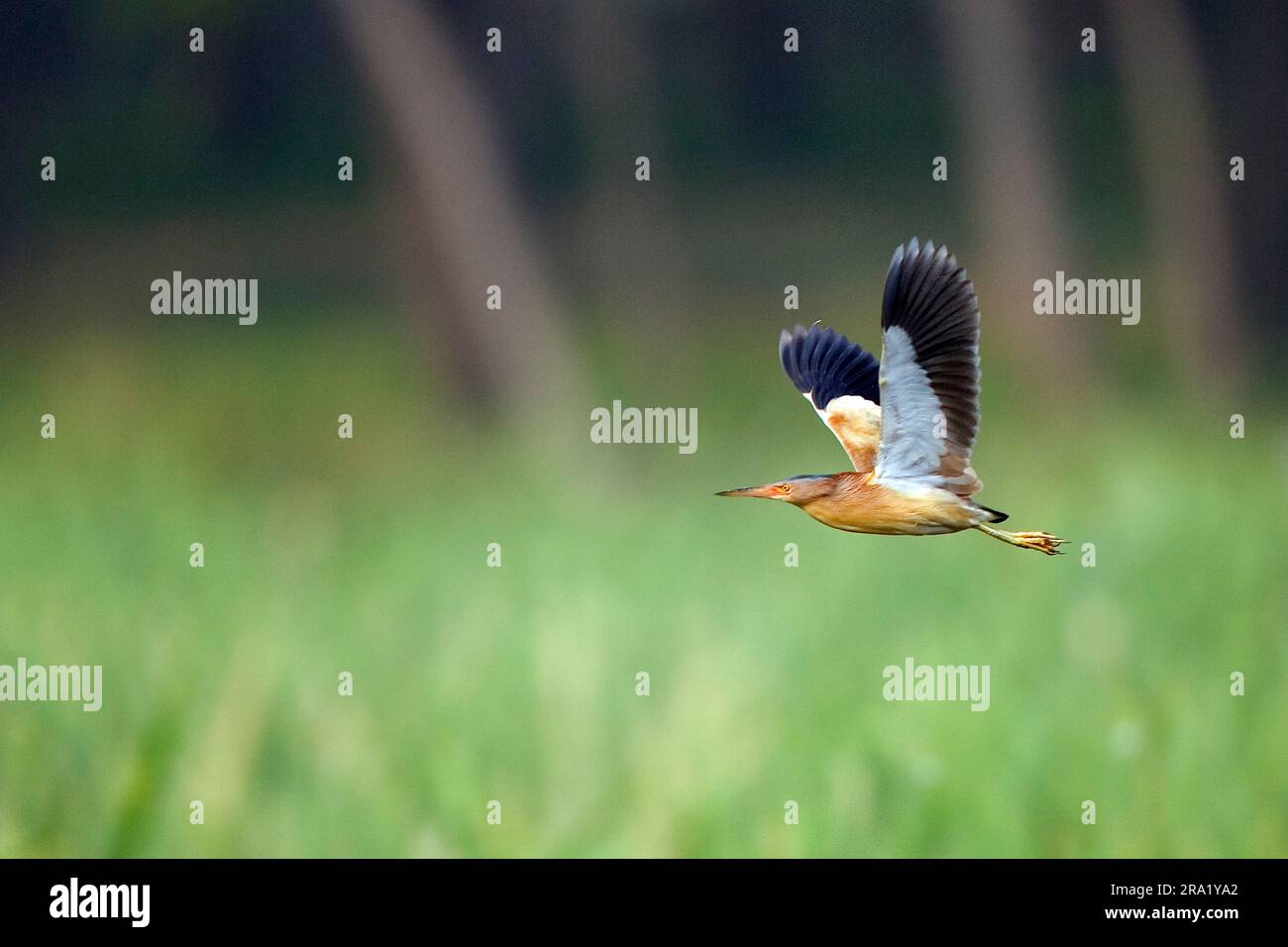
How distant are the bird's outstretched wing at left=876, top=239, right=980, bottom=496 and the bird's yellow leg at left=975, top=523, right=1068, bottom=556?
105mm

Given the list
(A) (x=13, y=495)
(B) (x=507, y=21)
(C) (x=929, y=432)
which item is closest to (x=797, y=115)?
(B) (x=507, y=21)

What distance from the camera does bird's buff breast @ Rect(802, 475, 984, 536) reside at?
2631 mm

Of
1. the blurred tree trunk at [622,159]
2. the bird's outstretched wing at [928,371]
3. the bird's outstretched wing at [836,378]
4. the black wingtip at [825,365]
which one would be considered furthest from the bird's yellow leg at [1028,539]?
the blurred tree trunk at [622,159]

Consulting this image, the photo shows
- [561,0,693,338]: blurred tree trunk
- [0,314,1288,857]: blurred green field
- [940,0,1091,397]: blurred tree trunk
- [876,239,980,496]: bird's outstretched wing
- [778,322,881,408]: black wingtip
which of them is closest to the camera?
[876,239,980,496]: bird's outstretched wing

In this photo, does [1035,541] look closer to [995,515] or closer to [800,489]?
[995,515]

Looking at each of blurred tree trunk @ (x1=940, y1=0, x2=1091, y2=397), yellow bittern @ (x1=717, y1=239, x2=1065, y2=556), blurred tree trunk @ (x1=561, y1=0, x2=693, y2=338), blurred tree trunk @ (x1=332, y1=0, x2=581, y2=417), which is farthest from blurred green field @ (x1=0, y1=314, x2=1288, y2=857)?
blurred tree trunk @ (x1=561, y1=0, x2=693, y2=338)

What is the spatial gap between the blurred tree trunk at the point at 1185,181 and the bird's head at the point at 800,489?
725 cm

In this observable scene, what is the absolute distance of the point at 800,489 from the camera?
268cm

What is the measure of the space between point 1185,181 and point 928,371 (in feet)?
23.5

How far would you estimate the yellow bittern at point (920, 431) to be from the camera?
2.67m

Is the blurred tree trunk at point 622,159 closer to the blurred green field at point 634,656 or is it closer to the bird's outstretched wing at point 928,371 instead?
the blurred green field at point 634,656

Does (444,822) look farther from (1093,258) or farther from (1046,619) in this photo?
(1093,258)

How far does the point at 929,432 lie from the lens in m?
2.81

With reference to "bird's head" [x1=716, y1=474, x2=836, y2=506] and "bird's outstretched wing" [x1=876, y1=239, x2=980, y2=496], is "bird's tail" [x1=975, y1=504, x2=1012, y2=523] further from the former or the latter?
"bird's head" [x1=716, y1=474, x2=836, y2=506]
